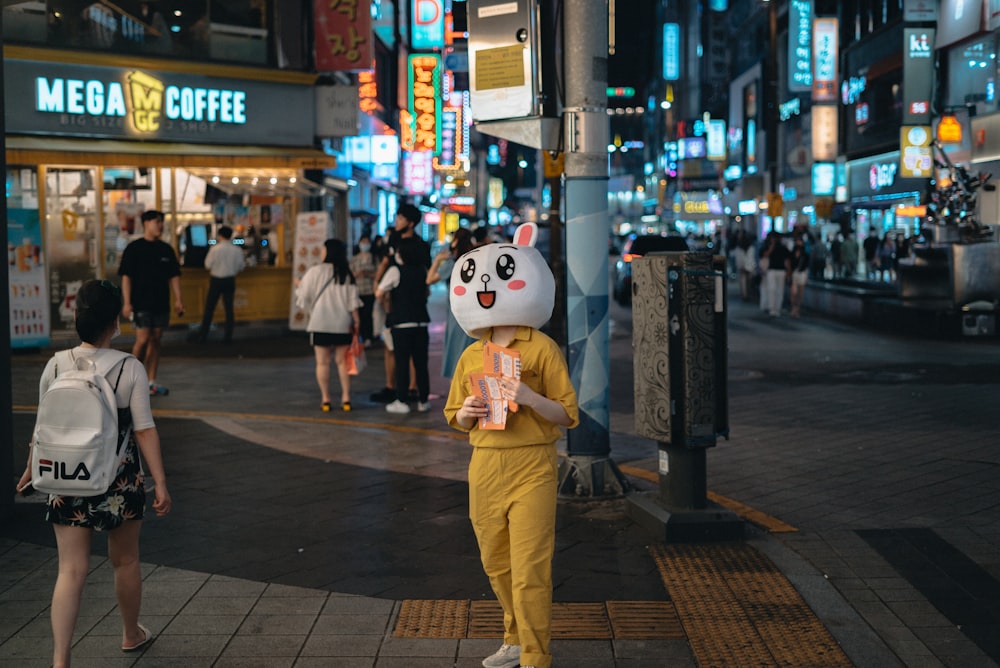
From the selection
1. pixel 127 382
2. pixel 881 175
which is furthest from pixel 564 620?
pixel 881 175

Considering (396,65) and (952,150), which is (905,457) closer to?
(952,150)

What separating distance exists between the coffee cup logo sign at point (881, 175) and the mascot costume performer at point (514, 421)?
115ft

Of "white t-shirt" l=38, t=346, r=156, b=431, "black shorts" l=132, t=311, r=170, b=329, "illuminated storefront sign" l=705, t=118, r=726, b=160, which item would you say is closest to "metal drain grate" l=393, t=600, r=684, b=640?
"white t-shirt" l=38, t=346, r=156, b=431

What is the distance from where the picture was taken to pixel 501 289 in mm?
4621

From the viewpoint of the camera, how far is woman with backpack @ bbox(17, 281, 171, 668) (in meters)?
4.46

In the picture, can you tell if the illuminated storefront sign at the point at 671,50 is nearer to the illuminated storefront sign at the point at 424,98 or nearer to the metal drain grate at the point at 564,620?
the illuminated storefront sign at the point at 424,98

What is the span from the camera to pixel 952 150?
2709 cm

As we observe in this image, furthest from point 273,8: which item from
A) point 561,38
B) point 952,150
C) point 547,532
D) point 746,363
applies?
point 547,532

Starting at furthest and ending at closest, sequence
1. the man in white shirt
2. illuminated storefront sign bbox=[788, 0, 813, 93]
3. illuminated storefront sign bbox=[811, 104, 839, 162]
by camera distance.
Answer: illuminated storefront sign bbox=[811, 104, 839, 162] < illuminated storefront sign bbox=[788, 0, 813, 93] < the man in white shirt

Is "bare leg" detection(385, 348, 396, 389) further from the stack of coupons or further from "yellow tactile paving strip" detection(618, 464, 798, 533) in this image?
the stack of coupons

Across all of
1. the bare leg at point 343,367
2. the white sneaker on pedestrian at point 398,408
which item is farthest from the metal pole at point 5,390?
the white sneaker on pedestrian at point 398,408

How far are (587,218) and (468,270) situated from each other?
284 cm

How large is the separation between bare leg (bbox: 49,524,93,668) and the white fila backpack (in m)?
0.20

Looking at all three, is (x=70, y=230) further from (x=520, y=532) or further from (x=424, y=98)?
(x=520, y=532)
